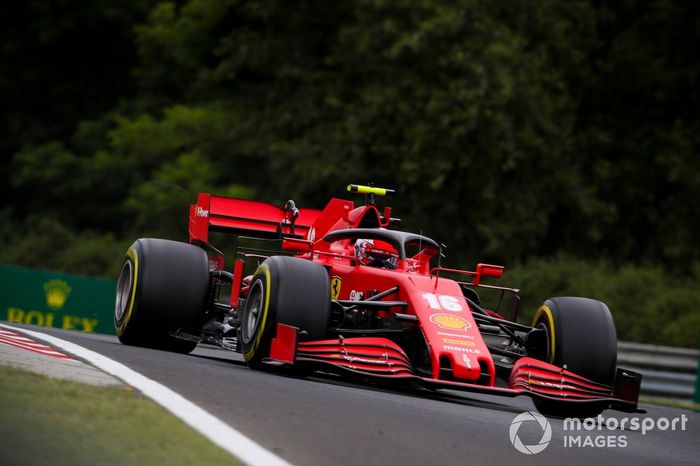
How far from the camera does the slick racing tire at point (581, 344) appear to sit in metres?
9.41

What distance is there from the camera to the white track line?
5.06 meters

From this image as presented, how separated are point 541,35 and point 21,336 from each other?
16.3 m

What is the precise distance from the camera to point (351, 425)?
6312 millimetres

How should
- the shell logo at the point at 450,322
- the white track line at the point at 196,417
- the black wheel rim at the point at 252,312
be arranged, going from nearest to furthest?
the white track line at the point at 196,417 → the shell logo at the point at 450,322 → the black wheel rim at the point at 252,312

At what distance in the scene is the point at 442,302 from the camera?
29.9 ft

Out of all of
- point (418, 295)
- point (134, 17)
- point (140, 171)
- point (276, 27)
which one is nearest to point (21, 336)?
point (418, 295)

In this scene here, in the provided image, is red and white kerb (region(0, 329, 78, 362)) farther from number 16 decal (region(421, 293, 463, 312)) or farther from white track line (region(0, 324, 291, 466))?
number 16 decal (region(421, 293, 463, 312))

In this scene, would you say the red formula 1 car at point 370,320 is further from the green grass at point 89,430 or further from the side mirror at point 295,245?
the green grass at point 89,430

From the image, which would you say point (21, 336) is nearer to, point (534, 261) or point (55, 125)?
point (534, 261)

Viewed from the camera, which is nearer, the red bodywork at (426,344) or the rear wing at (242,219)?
the red bodywork at (426,344)

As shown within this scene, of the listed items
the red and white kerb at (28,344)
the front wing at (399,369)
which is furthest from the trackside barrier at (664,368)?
the red and white kerb at (28,344)

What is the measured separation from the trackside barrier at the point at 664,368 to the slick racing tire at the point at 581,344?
5.27 meters

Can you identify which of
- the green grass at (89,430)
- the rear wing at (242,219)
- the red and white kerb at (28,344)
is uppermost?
the rear wing at (242,219)

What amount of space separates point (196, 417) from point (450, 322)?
339 centimetres
